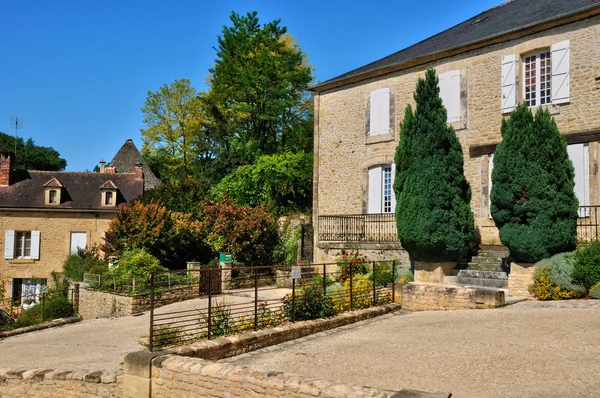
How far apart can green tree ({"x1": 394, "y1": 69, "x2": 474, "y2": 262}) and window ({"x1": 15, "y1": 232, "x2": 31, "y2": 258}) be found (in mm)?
18616

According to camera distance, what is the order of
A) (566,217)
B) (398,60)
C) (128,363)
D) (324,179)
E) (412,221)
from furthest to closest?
(324,179) < (398,60) < (412,221) < (566,217) < (128,363)

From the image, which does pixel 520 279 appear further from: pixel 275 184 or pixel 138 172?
pixel 138 172

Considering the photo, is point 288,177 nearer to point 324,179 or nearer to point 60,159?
point 324,179

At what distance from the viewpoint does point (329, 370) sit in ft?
22.5

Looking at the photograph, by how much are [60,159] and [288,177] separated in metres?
40.3

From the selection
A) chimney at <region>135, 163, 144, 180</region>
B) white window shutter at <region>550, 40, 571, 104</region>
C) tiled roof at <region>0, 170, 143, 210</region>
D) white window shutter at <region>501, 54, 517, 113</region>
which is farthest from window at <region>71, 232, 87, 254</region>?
white window shutter at <region>550, 40, 571, 104</region>

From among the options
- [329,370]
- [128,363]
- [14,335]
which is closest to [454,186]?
[329,370]

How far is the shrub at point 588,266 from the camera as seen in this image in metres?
10.6

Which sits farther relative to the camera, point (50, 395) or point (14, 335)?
point (14, 335)

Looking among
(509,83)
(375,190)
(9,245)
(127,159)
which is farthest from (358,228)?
(127,159)

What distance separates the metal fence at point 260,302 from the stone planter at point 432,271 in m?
0.76

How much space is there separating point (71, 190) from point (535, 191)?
2219 centimetres

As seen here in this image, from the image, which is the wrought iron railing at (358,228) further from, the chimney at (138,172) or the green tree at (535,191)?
the chimney at (138,172)

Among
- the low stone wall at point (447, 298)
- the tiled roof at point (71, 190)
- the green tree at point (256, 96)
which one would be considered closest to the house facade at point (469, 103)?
the low stone wall at point (447, 298)
